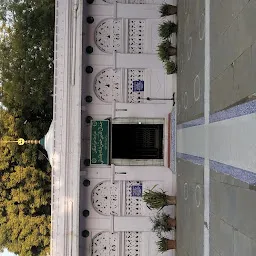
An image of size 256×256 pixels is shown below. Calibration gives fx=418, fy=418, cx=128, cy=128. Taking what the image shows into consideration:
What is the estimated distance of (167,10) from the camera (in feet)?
29.9

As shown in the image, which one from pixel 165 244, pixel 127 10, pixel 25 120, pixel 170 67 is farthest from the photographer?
pixel 25 120

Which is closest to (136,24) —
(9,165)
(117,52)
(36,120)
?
(117,52)

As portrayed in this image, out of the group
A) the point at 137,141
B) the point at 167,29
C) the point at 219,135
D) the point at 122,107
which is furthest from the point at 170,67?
the point at 219,135

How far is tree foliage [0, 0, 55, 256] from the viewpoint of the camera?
34.5 ft

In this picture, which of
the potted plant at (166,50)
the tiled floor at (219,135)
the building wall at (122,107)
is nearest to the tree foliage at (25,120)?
the building wall at (122,107)

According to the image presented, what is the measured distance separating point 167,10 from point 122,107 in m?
2.35

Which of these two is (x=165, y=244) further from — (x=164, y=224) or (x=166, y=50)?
(x=166, y=50)

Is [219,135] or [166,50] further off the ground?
[166,50]

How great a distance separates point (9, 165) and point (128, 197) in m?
3.30

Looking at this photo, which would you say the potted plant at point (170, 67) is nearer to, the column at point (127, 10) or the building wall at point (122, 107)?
the building wall at point (122, 107)

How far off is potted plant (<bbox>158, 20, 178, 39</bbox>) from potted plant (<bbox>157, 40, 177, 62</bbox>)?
0.18 meters

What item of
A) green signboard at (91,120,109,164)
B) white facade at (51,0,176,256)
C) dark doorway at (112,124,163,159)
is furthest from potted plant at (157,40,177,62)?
green signboard at (91,120,109,164)

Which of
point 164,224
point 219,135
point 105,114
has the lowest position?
point 164,224

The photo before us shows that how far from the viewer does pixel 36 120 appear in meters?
10.8
